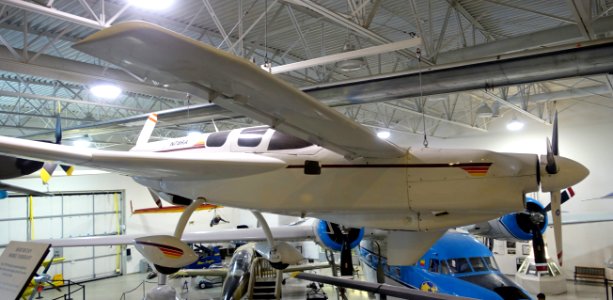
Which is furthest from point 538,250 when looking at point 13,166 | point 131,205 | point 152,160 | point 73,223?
point 73,223

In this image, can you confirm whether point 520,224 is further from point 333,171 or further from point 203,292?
point 203,292

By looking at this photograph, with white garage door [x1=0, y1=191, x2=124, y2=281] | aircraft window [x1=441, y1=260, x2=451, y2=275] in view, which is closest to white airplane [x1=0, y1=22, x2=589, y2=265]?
aircraft window [x1=441, y1=260, x2=451, y2=275]

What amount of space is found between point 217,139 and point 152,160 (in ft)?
3.24

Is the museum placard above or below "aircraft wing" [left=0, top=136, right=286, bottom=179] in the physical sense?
below

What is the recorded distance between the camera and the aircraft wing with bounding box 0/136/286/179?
137 inches

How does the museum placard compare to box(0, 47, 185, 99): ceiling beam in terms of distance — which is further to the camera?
box(0, 47, 185, 99): ceiling beam

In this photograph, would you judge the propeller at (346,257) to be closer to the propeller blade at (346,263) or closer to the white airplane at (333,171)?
the propeller blade at (346,263)

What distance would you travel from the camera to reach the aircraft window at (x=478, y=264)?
280 inches

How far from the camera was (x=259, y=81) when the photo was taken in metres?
2.42

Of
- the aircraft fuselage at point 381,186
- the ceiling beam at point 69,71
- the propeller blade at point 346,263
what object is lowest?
the propeller blade at point 346,263

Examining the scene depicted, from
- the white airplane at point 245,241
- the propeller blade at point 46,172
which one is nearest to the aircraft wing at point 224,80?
the white airplane at point 245,241

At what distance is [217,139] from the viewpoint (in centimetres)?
464

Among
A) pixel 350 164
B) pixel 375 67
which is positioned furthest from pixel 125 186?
pixel 350 164

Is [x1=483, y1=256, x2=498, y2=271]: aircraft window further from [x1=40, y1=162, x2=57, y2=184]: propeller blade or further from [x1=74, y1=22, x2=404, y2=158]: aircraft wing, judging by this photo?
[x1=40, y1=162, x2=57, y2=184]: propeller blade
